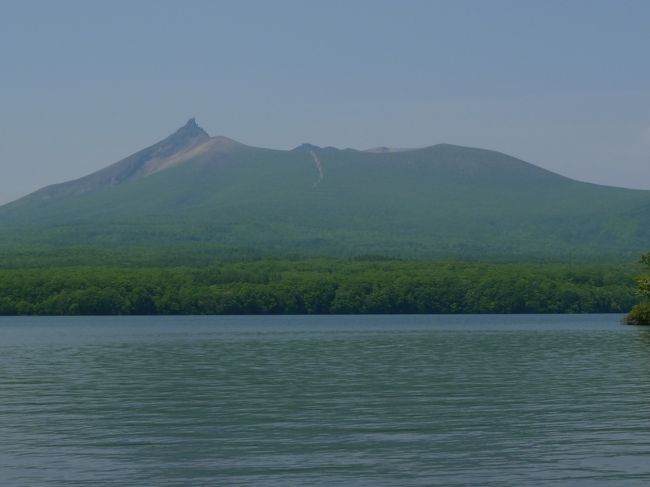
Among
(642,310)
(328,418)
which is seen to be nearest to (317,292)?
(642,310)

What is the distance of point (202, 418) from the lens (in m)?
31.4

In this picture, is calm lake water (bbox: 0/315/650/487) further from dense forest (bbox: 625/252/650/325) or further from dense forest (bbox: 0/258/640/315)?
dense forest (bbox: 0/258/640/315)

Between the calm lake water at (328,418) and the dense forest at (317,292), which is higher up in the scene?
the dense forest at (317,292)

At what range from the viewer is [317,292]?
147750mm

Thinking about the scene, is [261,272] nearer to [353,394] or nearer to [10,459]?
[353,394]

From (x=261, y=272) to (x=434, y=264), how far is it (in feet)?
76.2

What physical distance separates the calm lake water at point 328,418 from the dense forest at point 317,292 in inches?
3252

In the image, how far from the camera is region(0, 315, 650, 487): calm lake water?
23.0 m

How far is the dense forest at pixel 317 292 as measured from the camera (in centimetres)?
14225

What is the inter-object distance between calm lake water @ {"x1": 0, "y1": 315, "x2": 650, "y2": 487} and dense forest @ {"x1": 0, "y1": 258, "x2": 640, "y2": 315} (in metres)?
82.6

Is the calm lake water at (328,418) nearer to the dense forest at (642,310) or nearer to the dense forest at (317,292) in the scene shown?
the dense forest at (642,310)

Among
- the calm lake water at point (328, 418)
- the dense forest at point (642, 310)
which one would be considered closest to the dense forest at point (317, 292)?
the dense forest at point (642, 310)

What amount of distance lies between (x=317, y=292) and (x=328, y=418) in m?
117

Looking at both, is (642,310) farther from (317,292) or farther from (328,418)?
(328,418)
